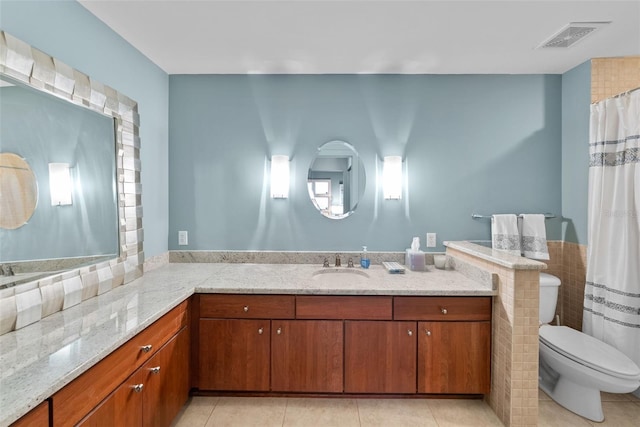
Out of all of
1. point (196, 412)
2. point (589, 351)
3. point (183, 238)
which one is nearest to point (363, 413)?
point (196, 412)

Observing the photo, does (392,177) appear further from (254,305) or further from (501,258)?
(254,305)

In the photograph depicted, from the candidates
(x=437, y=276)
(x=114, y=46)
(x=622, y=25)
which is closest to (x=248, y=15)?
(x=114, y=46)

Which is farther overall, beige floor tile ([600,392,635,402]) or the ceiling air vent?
beige floor tile ([600,392,635,402])

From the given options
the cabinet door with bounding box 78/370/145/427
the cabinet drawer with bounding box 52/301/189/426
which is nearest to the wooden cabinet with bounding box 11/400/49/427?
the cabinet drawer with bounding box 52/301/189/426

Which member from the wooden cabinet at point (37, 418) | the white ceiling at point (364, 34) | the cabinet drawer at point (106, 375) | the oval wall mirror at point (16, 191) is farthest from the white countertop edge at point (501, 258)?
the oval wall mirror at point (16, 191)

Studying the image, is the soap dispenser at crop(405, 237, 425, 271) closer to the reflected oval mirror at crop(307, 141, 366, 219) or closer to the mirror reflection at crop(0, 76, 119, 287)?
the reflected oval mirror at crop(307, 141, 366, 219)

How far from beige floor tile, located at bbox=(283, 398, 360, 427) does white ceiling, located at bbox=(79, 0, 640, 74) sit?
234 cm

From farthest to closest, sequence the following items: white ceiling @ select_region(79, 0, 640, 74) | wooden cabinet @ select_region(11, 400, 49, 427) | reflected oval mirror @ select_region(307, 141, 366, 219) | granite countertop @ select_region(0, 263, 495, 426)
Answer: reflected oval mirror @ select_region(307, 141, 366, 219), white ceiling @ select_region(79, 0, 640, 74), granite countertop @ select_region(0, 263, 495, 426), wooden cabinet @ select_region(11, 400, 49, 427)

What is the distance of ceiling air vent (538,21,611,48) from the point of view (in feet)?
6.29

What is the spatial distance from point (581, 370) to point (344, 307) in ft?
4.65

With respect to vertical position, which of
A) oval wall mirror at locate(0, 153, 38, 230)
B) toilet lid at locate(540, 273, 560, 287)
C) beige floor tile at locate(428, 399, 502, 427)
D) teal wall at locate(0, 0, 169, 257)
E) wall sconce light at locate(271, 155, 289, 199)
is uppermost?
teal wall at locate(0, 0, 169, 257)

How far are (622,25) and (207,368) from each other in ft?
10.8

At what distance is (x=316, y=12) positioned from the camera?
181 cm

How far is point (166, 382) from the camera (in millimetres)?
1712
